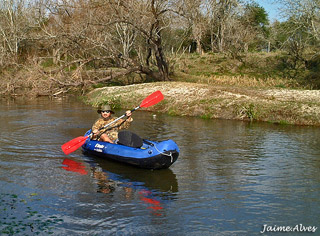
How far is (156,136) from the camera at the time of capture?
39.8ft

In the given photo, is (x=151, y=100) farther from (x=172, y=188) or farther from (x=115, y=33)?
(x=115, y=33)

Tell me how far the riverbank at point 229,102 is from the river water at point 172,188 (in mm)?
2439

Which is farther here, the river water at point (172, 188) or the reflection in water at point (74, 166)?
the reflection in water at point (74, 166)

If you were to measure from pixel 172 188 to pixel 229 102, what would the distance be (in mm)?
9538

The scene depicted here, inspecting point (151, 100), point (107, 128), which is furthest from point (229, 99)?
point (107, 128)

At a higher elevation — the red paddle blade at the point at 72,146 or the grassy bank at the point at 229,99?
the grassy bank at the point at 229,99

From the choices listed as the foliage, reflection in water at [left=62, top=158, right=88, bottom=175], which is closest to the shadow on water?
reflection in water at [left=62, top=158, right=88, bottom=175]

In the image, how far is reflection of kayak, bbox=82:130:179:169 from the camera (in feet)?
26.1

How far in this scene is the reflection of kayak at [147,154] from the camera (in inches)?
313

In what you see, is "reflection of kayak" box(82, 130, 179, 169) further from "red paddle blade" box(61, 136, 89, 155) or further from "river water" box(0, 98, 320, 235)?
"red paddle blade" box(61, 136, 89, 155)

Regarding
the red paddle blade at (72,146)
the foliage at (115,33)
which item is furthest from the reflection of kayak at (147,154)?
the foliage at (115,33)

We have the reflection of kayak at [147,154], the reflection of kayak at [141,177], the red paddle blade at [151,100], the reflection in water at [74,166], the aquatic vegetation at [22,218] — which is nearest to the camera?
the aquatic vegetation at [22,218]

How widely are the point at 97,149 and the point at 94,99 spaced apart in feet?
38.6

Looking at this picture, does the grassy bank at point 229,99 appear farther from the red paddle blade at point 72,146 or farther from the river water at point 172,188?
the red paddle blade at point 72,146
